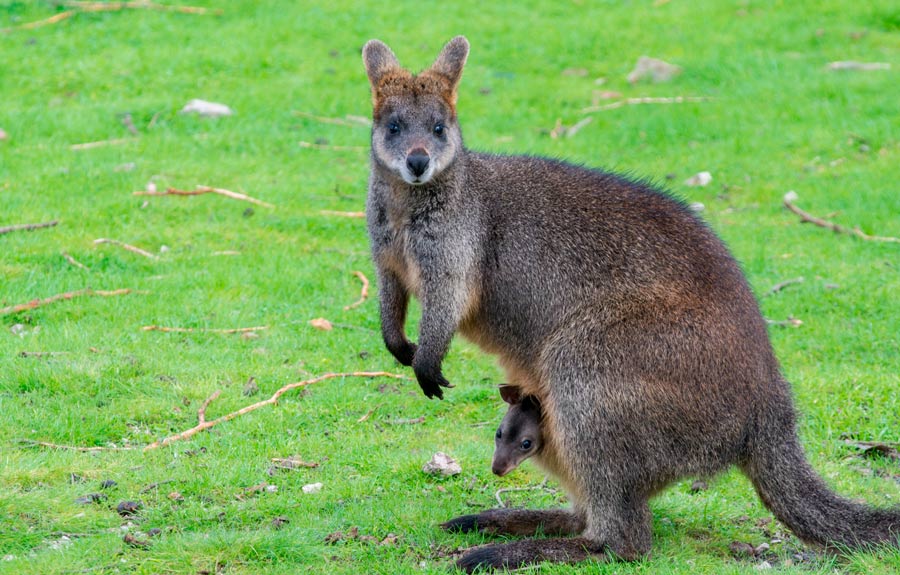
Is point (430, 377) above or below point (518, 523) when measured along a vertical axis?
above

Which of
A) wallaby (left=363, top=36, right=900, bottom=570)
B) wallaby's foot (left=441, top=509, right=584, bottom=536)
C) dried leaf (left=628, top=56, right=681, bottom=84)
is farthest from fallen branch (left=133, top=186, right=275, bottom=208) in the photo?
wallaby's foot (left=441, top=509, right=584, bottom=536)

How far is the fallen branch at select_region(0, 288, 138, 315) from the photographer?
7.79 meters

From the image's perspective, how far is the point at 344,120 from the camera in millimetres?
12156

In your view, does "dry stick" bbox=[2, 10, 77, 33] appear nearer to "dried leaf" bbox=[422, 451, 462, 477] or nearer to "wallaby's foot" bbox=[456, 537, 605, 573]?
"dried leaf" bbox=[422, 451, 462, 477]

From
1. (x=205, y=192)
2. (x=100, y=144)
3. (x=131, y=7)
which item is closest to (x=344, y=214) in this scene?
(x=205, y=192)

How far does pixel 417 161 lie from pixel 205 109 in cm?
701

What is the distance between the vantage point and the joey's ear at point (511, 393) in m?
5.70

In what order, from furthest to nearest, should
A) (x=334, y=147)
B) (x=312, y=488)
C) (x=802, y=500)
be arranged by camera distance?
(x=334, y=147) < (x=312, y=488) < (x=802, y=500)

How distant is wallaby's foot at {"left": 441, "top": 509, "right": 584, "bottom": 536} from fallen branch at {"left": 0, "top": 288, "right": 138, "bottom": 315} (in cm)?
361

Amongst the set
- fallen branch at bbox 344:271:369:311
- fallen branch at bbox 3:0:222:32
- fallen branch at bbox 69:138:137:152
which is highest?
fallen branch at bbox 3:0:222:32

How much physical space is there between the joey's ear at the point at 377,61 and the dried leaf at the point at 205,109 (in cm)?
621

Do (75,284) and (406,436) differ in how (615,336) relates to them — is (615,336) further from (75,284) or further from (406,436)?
(75,284)

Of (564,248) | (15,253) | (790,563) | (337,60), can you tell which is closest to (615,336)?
(564,248)

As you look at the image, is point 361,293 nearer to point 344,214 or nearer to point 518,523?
point 344,214
